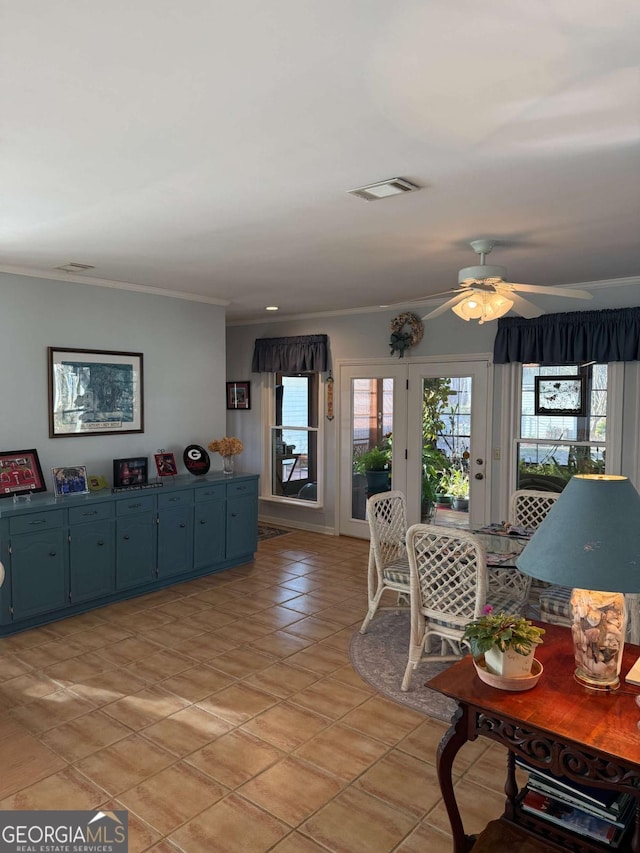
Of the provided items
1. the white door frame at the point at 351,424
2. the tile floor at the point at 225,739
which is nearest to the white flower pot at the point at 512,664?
the tile floor at the point at 225,739

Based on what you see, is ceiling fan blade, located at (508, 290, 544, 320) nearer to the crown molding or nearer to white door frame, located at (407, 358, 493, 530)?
white door frame, located at (407, 358, 493, 530)

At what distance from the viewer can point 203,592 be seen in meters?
4.89

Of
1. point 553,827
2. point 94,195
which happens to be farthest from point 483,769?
point 94,195

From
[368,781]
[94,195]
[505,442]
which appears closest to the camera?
[368,781]

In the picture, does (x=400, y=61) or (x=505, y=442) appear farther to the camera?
(x=505, y=442)

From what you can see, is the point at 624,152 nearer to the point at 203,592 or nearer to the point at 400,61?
the point at 400,61

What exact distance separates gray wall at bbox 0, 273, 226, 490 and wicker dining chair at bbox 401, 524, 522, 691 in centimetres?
291

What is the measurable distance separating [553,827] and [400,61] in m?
2.21

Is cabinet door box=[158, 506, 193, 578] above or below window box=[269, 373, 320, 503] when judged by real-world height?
below

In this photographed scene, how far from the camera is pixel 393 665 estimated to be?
3.58 m

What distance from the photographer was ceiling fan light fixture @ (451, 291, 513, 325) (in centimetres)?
339

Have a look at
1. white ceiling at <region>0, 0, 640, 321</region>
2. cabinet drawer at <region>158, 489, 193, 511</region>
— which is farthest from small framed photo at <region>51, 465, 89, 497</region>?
white ceiling at <region>0, 0, 640, 321</region>

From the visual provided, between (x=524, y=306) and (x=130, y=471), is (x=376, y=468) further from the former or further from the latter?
(x=524, y=306)

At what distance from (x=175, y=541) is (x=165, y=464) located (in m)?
0.72
